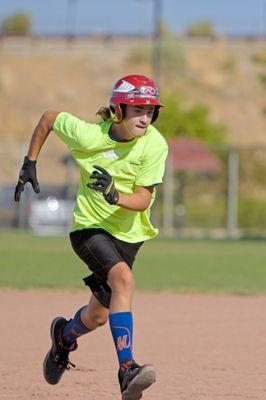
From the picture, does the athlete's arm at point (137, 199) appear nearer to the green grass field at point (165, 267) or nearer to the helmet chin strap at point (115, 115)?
the helmet chin strap at point (115, 115)

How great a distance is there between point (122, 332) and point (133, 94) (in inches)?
57.9

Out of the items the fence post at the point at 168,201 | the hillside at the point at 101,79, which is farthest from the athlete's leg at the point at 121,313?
the hillside at the point at 101,79

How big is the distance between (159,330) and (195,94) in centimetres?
6223

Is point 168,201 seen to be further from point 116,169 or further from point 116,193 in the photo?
point 116,193

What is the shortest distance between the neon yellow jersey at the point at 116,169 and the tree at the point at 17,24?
8302cm

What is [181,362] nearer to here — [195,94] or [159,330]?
[159,330]

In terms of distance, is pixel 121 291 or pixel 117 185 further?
pixel 117 185

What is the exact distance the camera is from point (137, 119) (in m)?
7.18

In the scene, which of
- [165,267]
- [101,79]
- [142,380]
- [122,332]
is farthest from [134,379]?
[101,79]

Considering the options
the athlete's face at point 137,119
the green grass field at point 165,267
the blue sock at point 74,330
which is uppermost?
A: the athlete's face at point 137,119

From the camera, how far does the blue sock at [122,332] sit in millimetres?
6875

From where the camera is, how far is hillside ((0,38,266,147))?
6531 centimetres

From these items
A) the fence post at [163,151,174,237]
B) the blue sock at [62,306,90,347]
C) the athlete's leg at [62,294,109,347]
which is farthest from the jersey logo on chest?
the fence post at [163,151,174,237]

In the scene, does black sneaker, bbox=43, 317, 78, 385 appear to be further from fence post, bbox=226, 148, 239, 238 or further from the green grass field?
fence post, bbox=226, 148, 239, 238
